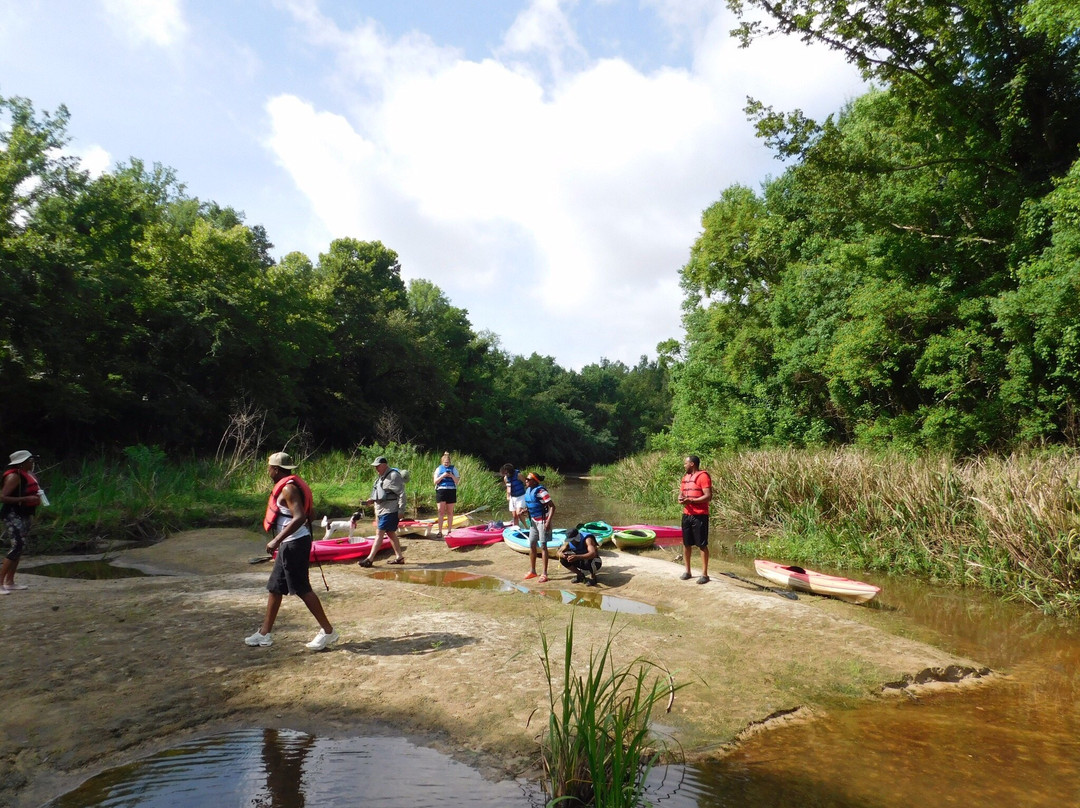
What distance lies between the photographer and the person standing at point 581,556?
10.6m

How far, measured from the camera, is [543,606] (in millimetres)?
8594

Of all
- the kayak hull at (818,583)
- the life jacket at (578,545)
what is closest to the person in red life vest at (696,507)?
the kayak hull at (818,583)

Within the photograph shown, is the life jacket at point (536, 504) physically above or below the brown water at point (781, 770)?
above

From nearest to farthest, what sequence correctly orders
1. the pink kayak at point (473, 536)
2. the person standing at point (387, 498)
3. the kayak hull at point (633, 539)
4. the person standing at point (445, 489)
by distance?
the person standing at point (387, 498) → the pink kayak at point (473, 536) → the kayak hull at point (633, 539) → the person standing at point (445, 489)

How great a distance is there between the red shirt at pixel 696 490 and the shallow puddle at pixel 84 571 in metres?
8.93

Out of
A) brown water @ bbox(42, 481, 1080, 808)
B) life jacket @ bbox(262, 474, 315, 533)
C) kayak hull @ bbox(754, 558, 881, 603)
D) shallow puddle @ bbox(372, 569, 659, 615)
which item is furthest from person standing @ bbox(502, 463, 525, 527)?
brown water @ bbox(42, 481, 1080, 808)

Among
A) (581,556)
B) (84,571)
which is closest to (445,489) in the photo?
(581,556)

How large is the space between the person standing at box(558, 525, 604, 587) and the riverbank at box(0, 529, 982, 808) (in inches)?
33.7

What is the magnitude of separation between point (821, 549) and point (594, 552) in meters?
5.46

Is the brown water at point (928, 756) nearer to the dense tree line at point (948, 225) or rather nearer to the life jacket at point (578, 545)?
the life jacket at point (578, 545)

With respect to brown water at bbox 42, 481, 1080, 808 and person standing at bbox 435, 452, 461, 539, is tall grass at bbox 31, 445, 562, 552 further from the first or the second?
brown water at bbox 42, 481, 1080, 808

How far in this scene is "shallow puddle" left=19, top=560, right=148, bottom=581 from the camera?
10.6 meters

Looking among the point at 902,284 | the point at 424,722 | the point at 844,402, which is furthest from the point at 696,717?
the point at 844,402

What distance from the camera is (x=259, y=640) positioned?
21.4 ft
